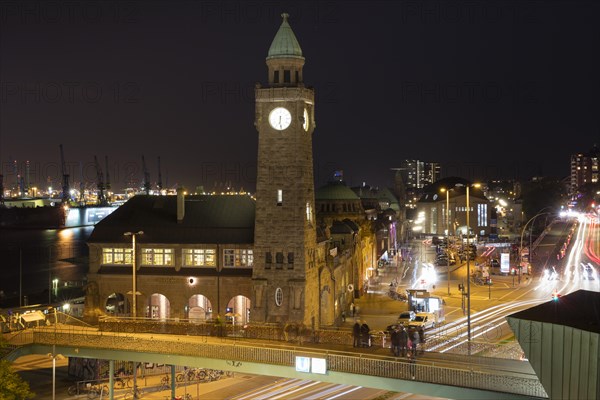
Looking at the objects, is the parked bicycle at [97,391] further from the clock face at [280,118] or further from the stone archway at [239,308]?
the clock face at [280,118]

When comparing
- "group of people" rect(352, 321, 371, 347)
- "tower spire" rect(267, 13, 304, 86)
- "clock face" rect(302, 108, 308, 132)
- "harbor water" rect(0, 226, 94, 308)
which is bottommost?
"harbor water" rect(0, 226, 94, 308)

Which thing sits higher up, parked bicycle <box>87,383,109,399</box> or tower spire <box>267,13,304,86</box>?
tower spire <box>267,13,304,86</box>

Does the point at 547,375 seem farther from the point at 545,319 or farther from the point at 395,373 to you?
the point at 395,373

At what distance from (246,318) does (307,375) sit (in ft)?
67.4

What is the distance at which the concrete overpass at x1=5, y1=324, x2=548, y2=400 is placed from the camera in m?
29.9

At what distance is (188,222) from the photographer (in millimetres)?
56500

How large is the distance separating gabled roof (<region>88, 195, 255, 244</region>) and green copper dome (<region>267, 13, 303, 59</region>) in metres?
12.5

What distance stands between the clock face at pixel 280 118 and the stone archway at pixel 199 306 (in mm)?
14156

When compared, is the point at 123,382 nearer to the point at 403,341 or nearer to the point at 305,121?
the point at 403,341

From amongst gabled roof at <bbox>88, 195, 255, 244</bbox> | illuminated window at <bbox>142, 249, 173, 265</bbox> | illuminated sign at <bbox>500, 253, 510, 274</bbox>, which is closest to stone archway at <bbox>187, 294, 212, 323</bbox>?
illuminated window at <bbox>142, 249, 173, 265</bbox>

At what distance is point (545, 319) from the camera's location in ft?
87.6

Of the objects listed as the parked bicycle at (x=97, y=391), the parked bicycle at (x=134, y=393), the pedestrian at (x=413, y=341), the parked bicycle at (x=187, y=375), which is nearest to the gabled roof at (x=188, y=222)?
the parked bicycle at (x=187, y=375)

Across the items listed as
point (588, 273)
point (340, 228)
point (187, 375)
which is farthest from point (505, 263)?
point (187, 375)

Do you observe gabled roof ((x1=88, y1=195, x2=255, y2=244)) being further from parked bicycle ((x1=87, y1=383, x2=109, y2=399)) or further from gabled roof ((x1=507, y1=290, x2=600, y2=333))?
gabled roof ((x1=507, y1=290, x2=600, y2=333))
